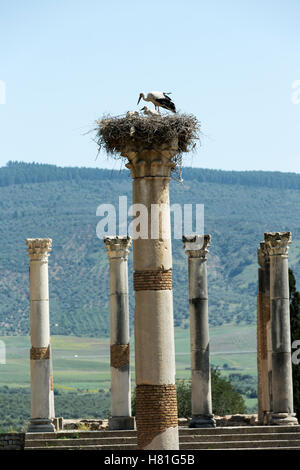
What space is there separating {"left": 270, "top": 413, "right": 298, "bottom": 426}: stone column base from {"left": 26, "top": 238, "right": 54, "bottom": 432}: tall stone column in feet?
26.4

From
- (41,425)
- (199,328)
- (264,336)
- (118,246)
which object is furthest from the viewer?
(264,336)

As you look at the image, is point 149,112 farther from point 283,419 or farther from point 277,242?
point 283,419

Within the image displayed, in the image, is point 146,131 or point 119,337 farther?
point 119,337

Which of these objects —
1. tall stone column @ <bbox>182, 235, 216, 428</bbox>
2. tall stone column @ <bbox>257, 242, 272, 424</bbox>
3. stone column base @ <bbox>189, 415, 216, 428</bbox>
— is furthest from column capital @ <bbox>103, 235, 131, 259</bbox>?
stone column base @ <bbox>189, 415, 216, 428</bbox>

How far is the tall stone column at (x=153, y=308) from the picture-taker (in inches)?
1160

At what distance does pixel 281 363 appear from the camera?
4428 centimetres

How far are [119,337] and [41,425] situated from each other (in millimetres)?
4381

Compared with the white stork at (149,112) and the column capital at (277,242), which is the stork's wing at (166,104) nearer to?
the white stork at (149,112)

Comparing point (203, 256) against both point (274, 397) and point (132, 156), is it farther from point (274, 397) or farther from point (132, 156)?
point (132, 156)

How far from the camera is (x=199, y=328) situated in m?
45.3

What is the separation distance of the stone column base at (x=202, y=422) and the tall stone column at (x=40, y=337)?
524 cm

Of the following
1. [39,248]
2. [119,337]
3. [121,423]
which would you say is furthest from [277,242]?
[121,423]
